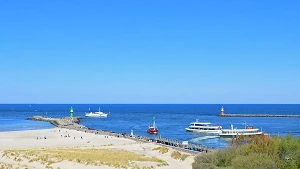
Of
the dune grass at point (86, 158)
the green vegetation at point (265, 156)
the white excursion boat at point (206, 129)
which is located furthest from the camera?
the white excursion boat at point (206, 129)

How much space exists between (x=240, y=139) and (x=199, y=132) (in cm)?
7572

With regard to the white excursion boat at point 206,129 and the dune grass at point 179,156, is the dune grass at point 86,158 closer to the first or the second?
the dune grass at point 179,156

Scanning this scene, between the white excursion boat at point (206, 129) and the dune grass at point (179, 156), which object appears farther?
the white excursion boat at point (206, 129)

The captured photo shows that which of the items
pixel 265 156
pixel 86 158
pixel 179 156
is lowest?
pixel 179 156

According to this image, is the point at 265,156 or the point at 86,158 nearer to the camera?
the point at 265,156

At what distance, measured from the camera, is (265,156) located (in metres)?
33.2

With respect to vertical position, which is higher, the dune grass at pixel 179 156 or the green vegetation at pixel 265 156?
the green vegetation at pixel 265 156

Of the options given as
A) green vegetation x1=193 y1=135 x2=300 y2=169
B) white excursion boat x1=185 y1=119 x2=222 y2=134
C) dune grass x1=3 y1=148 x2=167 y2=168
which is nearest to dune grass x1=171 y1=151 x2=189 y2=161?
dune grass x1=3 y1=148 x2=167 y2=168


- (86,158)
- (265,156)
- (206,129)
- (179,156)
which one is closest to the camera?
(265,156)

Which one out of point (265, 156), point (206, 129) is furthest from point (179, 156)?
point (206, 129)

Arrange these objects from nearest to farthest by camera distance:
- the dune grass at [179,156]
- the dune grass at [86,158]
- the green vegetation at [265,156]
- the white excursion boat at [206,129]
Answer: the green vegetation at [265,156] → the dune grass at [86,158] → the dune grass at [179,156] → the white excursion boat at [206,129]

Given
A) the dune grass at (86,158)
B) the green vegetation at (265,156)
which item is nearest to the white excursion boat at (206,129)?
the dune grass at (86,158)

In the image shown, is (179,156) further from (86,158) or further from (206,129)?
(206,129)

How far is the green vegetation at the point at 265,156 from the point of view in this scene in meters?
32.1
